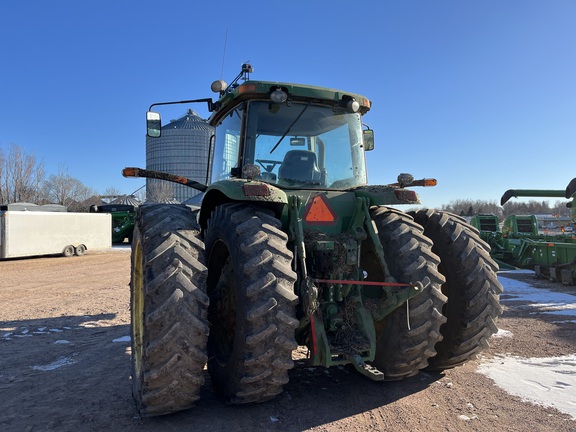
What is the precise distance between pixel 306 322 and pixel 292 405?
70 centimetres

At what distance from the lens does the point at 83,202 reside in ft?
171

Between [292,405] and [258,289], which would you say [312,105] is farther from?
[292,405]

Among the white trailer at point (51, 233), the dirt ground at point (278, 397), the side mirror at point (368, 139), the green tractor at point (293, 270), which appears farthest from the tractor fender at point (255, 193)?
the white trailer at point (51, 233)

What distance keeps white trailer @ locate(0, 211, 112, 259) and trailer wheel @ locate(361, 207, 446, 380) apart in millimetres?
17114

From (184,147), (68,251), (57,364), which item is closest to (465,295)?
(57,364)

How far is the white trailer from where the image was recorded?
16359 mm

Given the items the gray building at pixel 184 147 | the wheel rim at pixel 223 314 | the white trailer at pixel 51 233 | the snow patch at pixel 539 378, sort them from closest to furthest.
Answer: the snow patch at pixel 539 378 < the wheel rim at pixel 223 314 < the gray building at pixel 184 147 < the white trailer at pixel 51 233

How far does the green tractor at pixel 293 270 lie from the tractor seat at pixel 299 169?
12 millimetres

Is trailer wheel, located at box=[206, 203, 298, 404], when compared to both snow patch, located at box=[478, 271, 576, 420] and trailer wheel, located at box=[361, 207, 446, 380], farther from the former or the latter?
snow patch, located at box=[478, 271, 576, 420]

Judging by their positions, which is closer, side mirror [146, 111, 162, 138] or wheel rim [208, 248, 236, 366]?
wheel rim [208, 248, 236, 366]

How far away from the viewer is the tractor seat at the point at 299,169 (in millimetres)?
3984

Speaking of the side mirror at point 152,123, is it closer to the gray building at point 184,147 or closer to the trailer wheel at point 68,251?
the gray building at point 184,147

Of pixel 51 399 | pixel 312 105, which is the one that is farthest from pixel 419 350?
pixel 51 399

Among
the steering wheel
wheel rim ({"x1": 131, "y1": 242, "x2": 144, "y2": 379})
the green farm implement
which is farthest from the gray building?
the green farm implement
